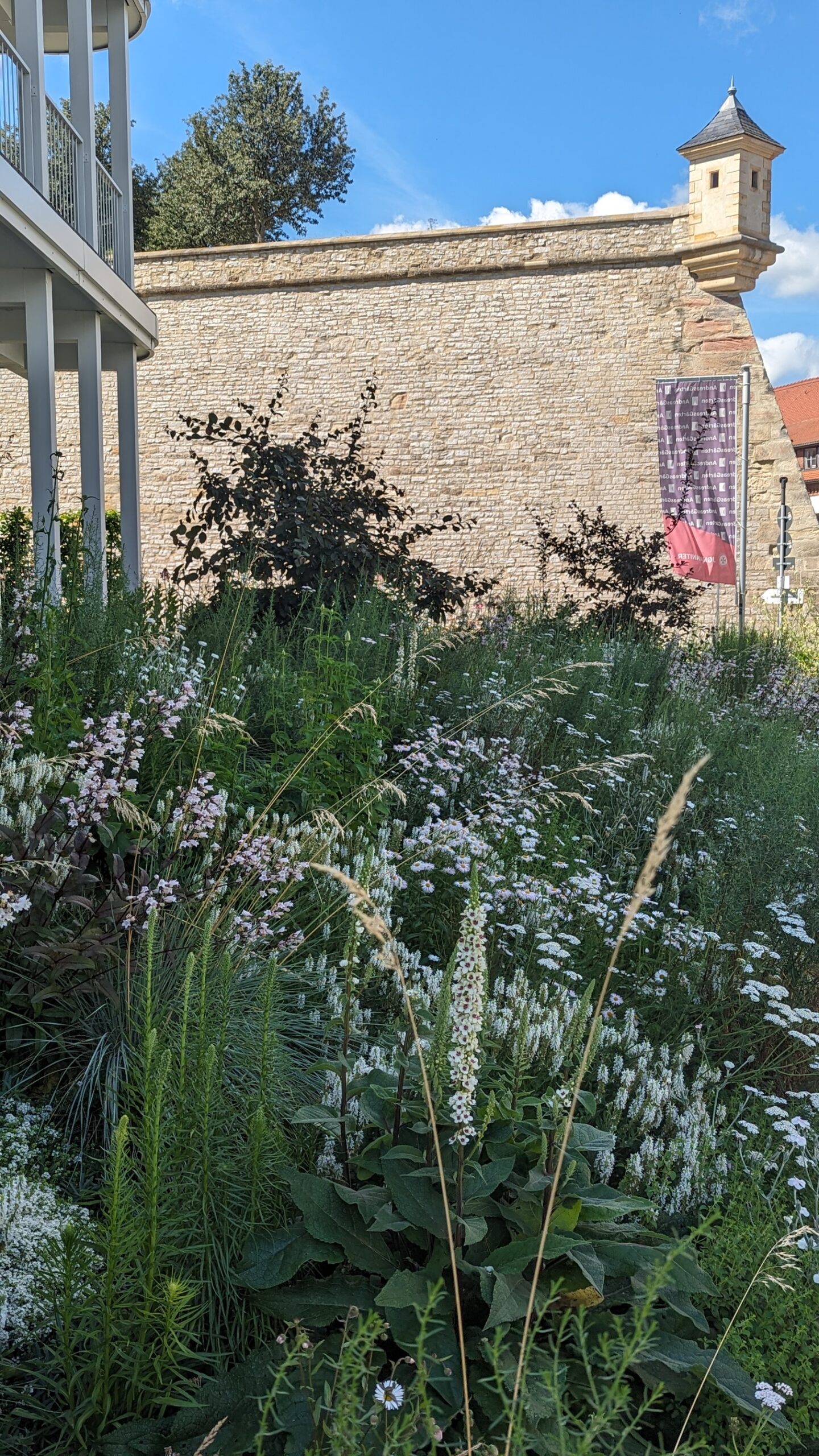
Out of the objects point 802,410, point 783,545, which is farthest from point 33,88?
point 802,410

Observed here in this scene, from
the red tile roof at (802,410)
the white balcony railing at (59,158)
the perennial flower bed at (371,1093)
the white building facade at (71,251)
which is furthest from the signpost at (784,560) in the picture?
the red tile roof at (802,410)

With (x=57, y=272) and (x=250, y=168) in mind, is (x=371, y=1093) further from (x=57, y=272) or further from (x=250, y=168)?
(x=250, y=168)

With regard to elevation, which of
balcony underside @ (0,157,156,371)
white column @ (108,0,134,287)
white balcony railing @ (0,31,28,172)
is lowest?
balcony underside @ (0,157,156,371)

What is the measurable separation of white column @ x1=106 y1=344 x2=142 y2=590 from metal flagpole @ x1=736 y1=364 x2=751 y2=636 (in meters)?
6.79

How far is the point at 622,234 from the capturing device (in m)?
17.8

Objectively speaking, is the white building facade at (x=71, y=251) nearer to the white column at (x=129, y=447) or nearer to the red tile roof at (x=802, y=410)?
the white column at (x=129, y=447)

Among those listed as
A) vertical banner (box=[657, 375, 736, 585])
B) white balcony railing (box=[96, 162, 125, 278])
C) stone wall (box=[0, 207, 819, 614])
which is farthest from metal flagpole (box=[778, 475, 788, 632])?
white balcony railing (box=[96, 162, 125, 278])

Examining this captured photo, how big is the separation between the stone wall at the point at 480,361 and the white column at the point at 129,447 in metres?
5.87

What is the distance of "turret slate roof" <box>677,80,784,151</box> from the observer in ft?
54.5

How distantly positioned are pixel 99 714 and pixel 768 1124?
8.59ft

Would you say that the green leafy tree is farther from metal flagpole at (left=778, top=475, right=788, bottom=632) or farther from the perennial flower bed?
the perennial flower bed

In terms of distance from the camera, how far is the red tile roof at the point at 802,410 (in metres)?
52.5

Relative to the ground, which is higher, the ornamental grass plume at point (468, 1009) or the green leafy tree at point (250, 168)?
the green leafy tree at point (250, 168)

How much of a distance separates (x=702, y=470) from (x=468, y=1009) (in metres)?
16.2
